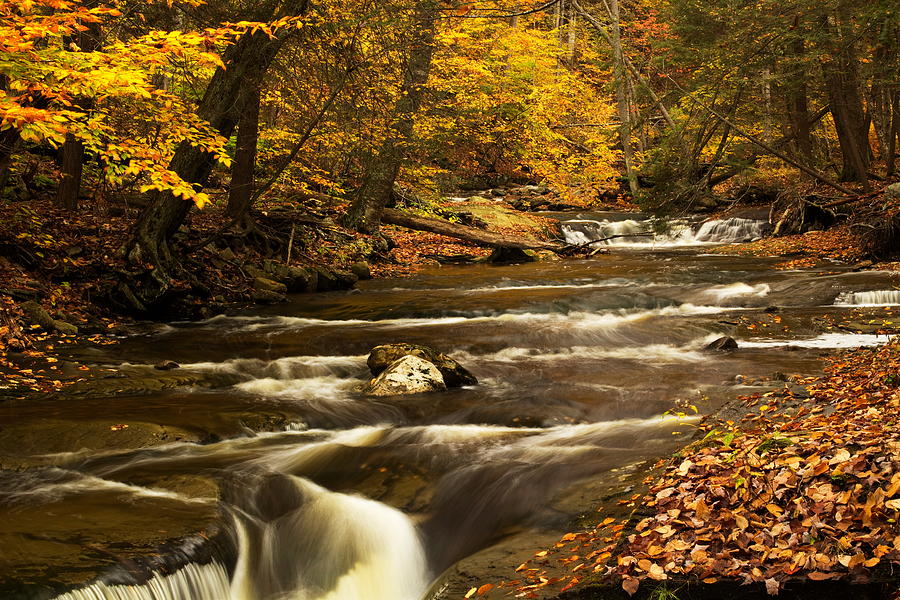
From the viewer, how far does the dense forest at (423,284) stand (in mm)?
3949

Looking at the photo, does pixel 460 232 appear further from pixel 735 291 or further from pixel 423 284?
pixel 735 291

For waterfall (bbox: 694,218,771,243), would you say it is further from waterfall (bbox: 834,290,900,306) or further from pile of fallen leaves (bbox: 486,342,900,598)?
pile of fallen leaves (bbox: 486,342,900,598)

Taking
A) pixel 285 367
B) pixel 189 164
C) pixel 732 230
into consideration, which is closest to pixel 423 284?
pixel 189 164

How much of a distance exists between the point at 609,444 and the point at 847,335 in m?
4.97

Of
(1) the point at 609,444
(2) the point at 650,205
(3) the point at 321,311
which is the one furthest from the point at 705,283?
(1) the point at 609,444

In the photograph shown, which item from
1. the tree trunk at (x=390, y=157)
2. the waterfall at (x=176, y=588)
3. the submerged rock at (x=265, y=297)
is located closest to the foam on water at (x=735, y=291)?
the tree trunk at (x=390, y=157)

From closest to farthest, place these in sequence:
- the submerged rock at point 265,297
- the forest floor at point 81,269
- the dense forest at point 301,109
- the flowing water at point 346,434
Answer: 1. the flowing water at point 346,434
2. the dense forest at point 301,109
3. the forest floor at point 81,269
4. the submerged rock at point 265,297

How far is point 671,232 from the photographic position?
23141 mm

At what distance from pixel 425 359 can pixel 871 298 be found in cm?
748

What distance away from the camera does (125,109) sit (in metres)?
10.4

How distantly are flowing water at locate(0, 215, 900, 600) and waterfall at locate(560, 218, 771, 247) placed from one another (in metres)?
9.22

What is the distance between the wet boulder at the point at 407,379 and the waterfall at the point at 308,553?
246cm

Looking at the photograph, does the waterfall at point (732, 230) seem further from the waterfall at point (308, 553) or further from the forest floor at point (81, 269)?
the waterfall at point (308, 553)

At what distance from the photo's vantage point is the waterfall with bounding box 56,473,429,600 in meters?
4.48
